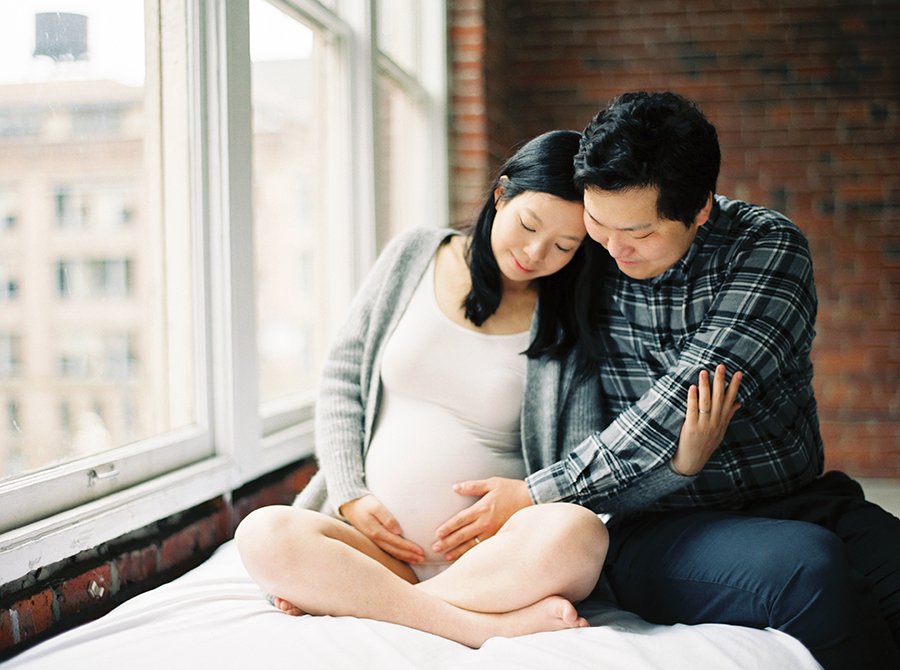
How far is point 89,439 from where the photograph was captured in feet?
4.82

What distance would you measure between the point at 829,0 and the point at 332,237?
3.01 m

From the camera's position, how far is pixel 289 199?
2.28 meters

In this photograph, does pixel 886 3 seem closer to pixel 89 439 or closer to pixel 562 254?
pixel 562 254

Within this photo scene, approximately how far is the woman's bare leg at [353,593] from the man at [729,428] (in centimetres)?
25

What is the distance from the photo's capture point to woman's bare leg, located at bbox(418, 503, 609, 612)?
1223mm

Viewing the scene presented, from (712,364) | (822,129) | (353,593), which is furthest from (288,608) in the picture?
(822,129)

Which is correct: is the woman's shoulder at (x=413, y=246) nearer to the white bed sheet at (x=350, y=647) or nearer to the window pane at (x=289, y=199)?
the window pane at (x=289, y=199)

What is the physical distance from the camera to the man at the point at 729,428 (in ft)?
3.84

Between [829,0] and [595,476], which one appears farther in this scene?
[829,0]

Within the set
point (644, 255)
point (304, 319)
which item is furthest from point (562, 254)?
point (304, 319)

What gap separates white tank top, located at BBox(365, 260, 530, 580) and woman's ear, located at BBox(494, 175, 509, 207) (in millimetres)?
261

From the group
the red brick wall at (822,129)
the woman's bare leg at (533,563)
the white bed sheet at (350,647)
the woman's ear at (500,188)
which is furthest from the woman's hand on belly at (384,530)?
the red brick wall at (822,129)

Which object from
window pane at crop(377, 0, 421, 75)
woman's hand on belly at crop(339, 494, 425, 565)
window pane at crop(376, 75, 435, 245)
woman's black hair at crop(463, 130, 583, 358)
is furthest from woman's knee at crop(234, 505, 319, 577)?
window pane at crop(377, 0, 421, 75)

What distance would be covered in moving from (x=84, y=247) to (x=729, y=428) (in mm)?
1373
